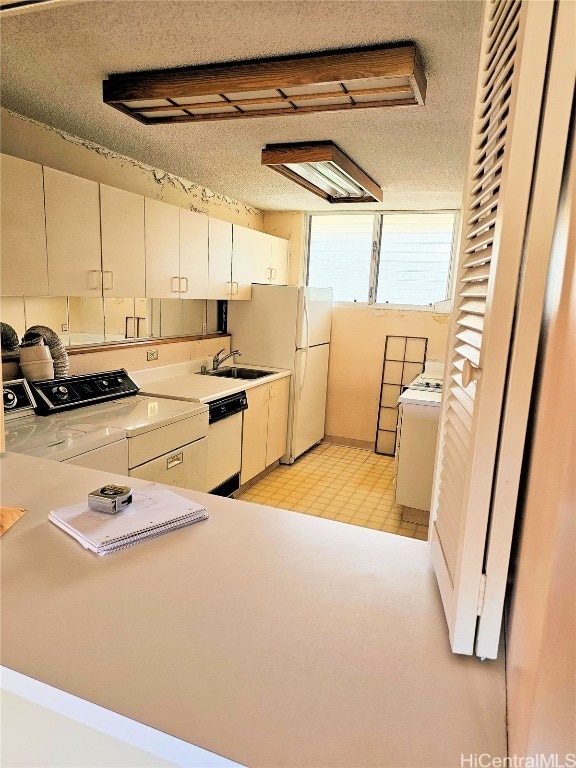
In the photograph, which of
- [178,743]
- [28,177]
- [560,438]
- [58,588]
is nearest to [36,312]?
[28,177]

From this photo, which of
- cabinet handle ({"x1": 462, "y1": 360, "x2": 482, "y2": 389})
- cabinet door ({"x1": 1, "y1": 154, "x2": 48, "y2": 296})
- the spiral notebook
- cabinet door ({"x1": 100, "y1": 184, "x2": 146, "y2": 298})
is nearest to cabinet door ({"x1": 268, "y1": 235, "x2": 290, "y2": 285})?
cabinet door ({"x1": 100, "y1": 184, "x2": 146, "y2": 298})

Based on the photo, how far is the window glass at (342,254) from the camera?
16.7 feet

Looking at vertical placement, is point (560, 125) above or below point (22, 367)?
above

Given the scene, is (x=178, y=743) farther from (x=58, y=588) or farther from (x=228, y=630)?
(x=58, y=588)

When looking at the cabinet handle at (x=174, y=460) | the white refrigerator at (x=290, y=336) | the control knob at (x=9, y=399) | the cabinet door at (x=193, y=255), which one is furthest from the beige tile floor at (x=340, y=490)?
the control knob at (x=9, y=399)

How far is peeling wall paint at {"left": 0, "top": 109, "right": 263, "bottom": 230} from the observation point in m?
2.52

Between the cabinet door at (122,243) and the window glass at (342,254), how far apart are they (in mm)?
2633

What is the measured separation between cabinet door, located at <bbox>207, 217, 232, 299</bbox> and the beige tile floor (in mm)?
1666

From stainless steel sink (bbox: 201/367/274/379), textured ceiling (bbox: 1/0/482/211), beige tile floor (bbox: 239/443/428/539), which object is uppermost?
textured ceiling (bbox: 1/0/482/211)

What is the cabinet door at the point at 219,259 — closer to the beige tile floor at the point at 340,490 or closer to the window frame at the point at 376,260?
the window frame at the point at 376,260

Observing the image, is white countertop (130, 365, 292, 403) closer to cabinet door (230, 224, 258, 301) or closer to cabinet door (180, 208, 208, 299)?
cabinet door (180, 208, 208, 299)

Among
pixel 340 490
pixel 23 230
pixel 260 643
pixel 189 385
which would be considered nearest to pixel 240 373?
pixel 189 385

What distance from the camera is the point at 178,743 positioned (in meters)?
→ 0.61

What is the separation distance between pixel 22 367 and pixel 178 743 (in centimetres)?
242
